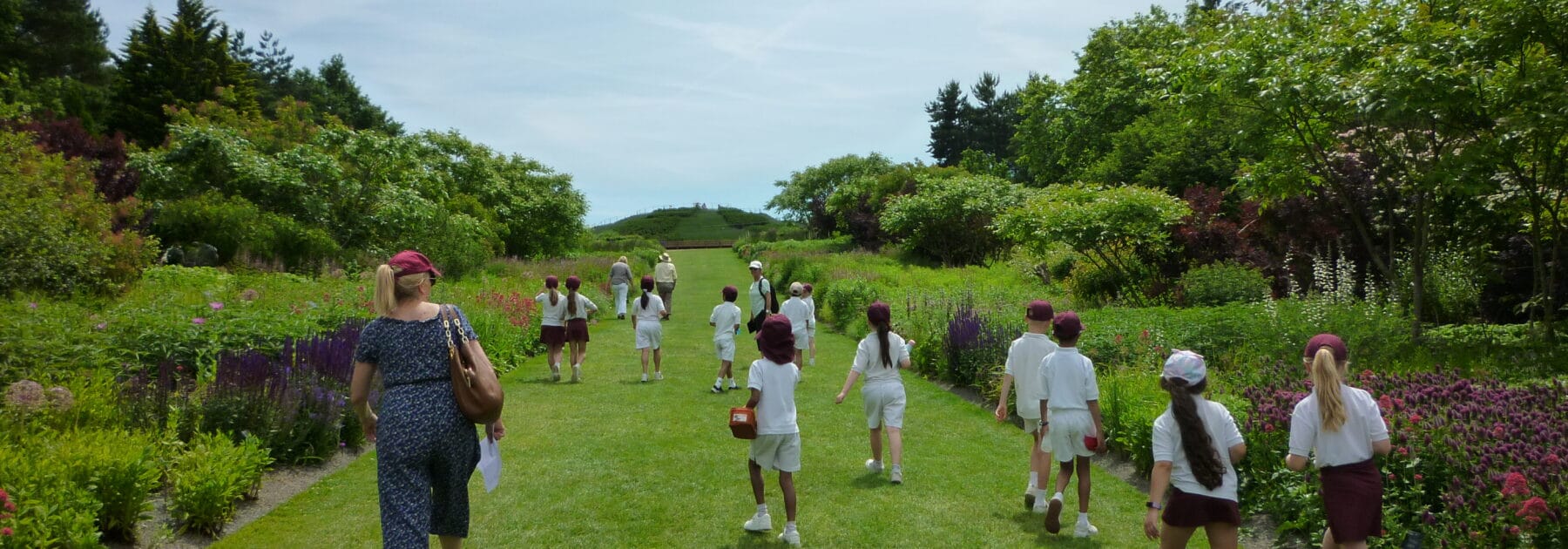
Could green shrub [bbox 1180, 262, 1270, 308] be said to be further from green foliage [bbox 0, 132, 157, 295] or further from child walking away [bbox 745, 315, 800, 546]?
green foliage [bbox 0, 132, 157, 295]

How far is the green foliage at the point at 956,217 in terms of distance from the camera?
1220 inches

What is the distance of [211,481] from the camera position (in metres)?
5.98

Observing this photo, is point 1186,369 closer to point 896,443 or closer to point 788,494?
point 788,494

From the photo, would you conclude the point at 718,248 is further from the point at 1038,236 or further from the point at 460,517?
the point at 460,517

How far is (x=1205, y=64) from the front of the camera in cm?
1163

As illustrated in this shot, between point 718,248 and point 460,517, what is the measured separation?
6256cm

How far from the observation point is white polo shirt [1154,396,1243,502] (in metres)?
4.38

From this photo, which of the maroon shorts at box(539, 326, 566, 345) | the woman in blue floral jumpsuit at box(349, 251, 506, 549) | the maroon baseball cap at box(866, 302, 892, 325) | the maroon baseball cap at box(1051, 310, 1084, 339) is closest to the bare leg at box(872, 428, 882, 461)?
the maroon baseball cap at box(866, 302, 892, 325)

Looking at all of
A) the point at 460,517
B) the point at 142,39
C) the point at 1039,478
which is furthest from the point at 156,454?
the point at 142,39

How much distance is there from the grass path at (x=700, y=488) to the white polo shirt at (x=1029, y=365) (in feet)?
2.69

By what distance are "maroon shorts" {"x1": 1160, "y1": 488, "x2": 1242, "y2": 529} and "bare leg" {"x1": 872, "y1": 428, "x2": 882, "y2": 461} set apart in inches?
140

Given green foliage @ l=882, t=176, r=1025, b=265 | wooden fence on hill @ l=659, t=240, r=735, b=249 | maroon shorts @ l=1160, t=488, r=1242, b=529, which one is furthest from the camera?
wooden fence on hill @ l=659, t=240, r=735, b=249

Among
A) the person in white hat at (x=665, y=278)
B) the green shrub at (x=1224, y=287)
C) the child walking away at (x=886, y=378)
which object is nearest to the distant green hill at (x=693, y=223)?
the person in white hat at (x=665, y=278)

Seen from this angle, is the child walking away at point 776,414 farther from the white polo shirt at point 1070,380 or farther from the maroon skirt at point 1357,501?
the maroon skirt at point 1357,501
